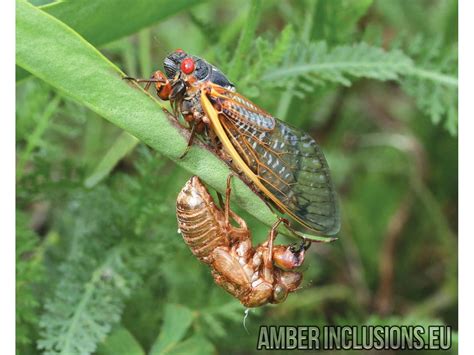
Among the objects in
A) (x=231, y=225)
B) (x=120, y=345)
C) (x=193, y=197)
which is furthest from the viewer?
(x=120, y=345)

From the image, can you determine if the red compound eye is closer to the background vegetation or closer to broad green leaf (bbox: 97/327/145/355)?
the background vegetation

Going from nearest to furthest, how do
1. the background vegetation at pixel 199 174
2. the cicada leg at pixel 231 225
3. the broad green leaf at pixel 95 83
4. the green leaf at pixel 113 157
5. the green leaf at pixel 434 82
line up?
1. the broad green leaf at pixel 95 83
2. the background vegetation at pixel 199 174
3. the cicada leg at pixel 231 225
4. the green leaf at pixel 113 157
5. the green leaf at pixel 434 82

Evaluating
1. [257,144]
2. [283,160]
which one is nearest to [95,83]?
[257,144]

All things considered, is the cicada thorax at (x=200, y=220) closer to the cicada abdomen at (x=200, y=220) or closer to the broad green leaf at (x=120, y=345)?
the cicada abdomen at (x=200, y=220)

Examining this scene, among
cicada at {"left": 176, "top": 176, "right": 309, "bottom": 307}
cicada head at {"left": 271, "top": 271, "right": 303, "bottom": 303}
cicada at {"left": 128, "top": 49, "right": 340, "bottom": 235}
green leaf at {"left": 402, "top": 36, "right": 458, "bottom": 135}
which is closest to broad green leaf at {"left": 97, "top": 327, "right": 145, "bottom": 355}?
cicada at {"left": 176, "top": 176, "right": 309, "bottom": 307}

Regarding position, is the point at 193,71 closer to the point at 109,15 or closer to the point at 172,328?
the point at 109,15

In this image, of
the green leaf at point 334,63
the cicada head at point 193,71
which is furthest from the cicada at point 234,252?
the green leaf at point 334,63

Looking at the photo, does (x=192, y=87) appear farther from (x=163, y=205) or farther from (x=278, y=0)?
(x=278, y=0)
